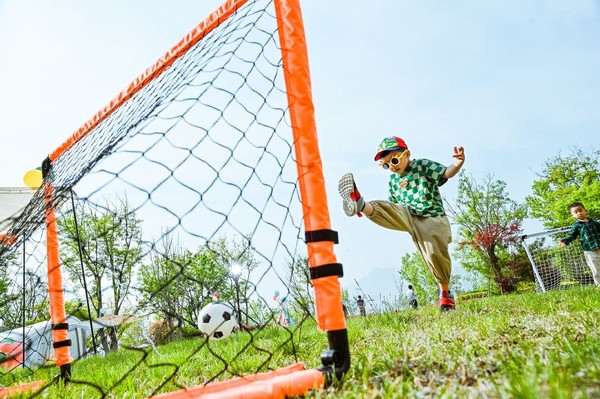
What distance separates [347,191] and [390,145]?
0.83m

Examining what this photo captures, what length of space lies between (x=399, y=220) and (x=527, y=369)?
7.86 ft

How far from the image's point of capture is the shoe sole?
3143 mm

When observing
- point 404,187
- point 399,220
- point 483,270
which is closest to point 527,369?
point 399,220

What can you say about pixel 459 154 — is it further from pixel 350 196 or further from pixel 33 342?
pixel 33 342

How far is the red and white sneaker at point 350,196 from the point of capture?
10.3 ft

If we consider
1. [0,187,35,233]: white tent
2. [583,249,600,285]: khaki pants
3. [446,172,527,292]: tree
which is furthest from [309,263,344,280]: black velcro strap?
[446,172,527,292]: tree

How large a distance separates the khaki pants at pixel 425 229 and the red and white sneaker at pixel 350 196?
214 mm

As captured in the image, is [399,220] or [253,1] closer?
[253,1]

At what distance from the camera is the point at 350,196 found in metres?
3.20

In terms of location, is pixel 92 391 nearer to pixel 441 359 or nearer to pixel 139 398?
pixel 139 398

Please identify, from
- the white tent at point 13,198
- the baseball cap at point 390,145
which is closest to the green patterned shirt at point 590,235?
the baseball cap at point 390,145

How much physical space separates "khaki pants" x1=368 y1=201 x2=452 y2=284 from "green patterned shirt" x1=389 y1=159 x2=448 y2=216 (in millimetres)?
83

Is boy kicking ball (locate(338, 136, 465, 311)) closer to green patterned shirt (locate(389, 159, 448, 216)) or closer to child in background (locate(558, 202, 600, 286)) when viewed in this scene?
green patterned shirt (locate(389, 159, 448, 216))

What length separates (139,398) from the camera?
1688mm
